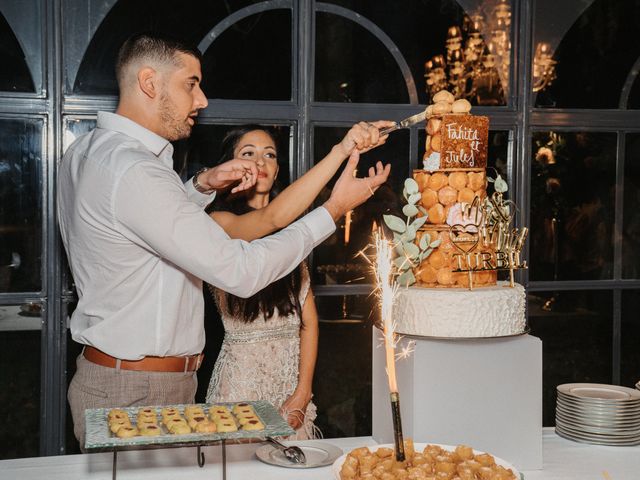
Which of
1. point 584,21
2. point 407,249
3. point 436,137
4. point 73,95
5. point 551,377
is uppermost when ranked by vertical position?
point 584,21

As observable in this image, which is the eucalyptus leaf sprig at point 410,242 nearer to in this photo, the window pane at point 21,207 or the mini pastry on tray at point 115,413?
the mini pastry on tray at point 115,413

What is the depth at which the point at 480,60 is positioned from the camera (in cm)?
360

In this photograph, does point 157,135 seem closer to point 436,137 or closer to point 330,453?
point 436,137

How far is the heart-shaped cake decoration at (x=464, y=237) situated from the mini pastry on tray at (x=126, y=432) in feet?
2.98

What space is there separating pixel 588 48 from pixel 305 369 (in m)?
2.15

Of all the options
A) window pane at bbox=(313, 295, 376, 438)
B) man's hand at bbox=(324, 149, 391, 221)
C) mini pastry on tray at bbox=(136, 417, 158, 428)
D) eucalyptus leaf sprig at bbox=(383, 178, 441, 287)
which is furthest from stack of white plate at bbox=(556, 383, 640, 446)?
window pane at bbox=(313, 295, 376, 438)

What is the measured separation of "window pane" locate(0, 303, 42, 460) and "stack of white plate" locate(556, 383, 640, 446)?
2152mm

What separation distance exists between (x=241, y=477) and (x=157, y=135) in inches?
43.2

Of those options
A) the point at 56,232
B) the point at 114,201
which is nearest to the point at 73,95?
the point at 56,232

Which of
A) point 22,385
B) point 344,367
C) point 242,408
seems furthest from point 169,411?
point 344,367

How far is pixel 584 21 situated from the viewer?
146 inches

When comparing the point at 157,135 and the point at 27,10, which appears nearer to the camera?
the point at 157,135

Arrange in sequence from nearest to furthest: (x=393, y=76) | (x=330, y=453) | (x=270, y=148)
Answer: (x=330, y=453) < (x=270, y=148) < (x=393, y=76)

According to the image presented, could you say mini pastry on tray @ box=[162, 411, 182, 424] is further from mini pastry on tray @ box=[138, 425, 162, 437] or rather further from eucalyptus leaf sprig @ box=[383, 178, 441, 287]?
eucalyptus leaf sprig @ box=[383, 178, 441, 287]
